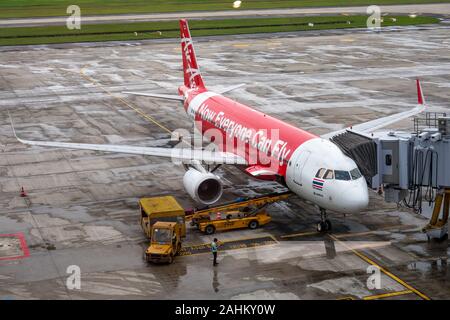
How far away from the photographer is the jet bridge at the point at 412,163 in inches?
1277

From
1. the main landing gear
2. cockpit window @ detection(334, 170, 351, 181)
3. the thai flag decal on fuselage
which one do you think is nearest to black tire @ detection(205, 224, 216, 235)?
the main landing gear

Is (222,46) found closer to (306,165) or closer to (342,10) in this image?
(342,10)

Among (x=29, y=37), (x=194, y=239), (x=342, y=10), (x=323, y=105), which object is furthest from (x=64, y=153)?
(x=342, y=10)

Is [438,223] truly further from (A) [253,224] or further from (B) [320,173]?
(A) [253,224]

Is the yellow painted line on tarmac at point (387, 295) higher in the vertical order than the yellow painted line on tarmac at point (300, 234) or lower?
higher

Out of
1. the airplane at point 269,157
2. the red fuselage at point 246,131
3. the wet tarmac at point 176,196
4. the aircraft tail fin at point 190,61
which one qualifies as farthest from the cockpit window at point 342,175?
the aircraft tail fin at point 190,61

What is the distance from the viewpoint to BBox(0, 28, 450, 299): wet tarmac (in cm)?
3056

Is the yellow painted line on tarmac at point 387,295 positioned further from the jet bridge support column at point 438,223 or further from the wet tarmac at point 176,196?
the jet bridge support column at point 438,223

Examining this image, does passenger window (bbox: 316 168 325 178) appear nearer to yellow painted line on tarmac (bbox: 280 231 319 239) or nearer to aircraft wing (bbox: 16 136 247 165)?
yellow painted line on tarmac (bbox: 280 231 319 239)

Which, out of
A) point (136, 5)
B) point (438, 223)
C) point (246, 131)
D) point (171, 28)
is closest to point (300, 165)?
point (246, 131)

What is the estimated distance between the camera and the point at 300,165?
117 ft

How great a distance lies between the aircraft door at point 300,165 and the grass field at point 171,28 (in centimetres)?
8822

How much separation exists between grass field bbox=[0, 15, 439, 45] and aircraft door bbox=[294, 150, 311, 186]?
88.2 meters

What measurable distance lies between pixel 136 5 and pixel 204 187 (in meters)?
147
